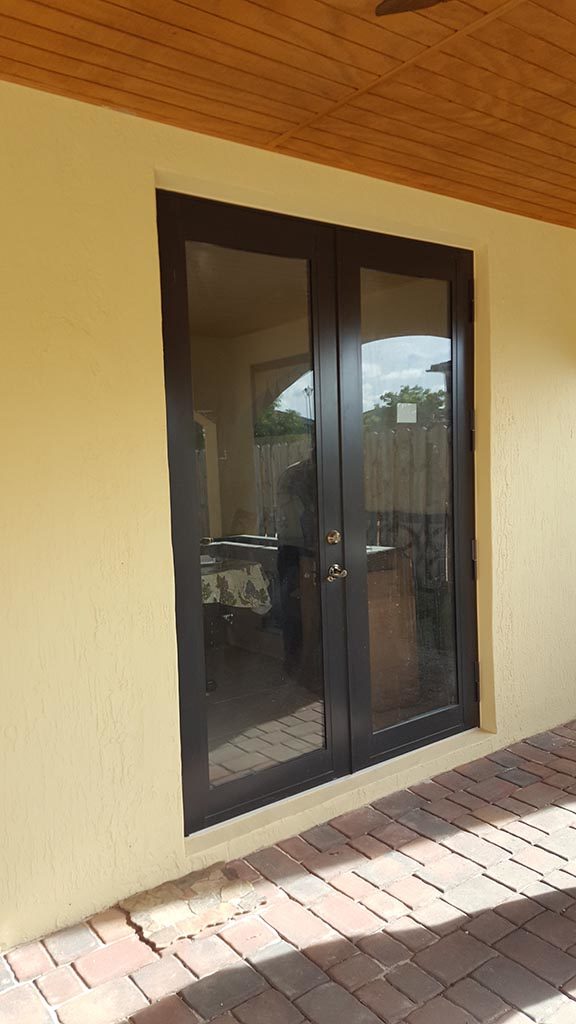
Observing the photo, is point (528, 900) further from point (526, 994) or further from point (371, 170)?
point (371, 170)

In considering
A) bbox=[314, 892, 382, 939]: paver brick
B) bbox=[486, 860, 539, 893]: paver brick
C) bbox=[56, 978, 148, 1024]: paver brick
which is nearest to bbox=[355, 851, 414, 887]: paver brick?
bbox=[314, 892, 382, 939]: paver brick

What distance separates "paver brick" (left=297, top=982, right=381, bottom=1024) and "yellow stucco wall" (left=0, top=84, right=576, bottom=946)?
2.46ft

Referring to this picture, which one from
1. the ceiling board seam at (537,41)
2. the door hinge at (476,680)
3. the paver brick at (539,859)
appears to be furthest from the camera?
the door hinge at (476,680)

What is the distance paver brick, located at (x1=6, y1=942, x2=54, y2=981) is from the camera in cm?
225

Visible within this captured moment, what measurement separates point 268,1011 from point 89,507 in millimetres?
1532

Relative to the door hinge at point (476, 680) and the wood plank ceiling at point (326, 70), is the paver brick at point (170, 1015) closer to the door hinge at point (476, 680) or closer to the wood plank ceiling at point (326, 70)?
the door hinge at point (476, 680)

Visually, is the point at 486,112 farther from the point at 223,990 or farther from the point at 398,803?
the point at 223,990

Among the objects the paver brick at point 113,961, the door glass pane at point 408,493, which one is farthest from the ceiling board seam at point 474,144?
the paver brick at point 113,961

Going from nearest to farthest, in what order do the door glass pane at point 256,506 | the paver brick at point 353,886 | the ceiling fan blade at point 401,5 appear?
the ceiling fan blade at point 401,5 < the paver brick at point 353,886 < the door glass pane at point 256,506

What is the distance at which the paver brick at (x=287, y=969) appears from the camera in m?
2.16

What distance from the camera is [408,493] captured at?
3488 millimetres

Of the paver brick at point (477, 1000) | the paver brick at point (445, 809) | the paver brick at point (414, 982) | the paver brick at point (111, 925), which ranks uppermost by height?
the paver brick at point (445, 809)

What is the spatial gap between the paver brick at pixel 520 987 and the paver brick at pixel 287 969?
468 millimetres

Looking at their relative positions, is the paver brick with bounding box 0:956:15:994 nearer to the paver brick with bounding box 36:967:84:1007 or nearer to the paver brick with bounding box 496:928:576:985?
the paver brick with bounding box 36:967:84:1007
